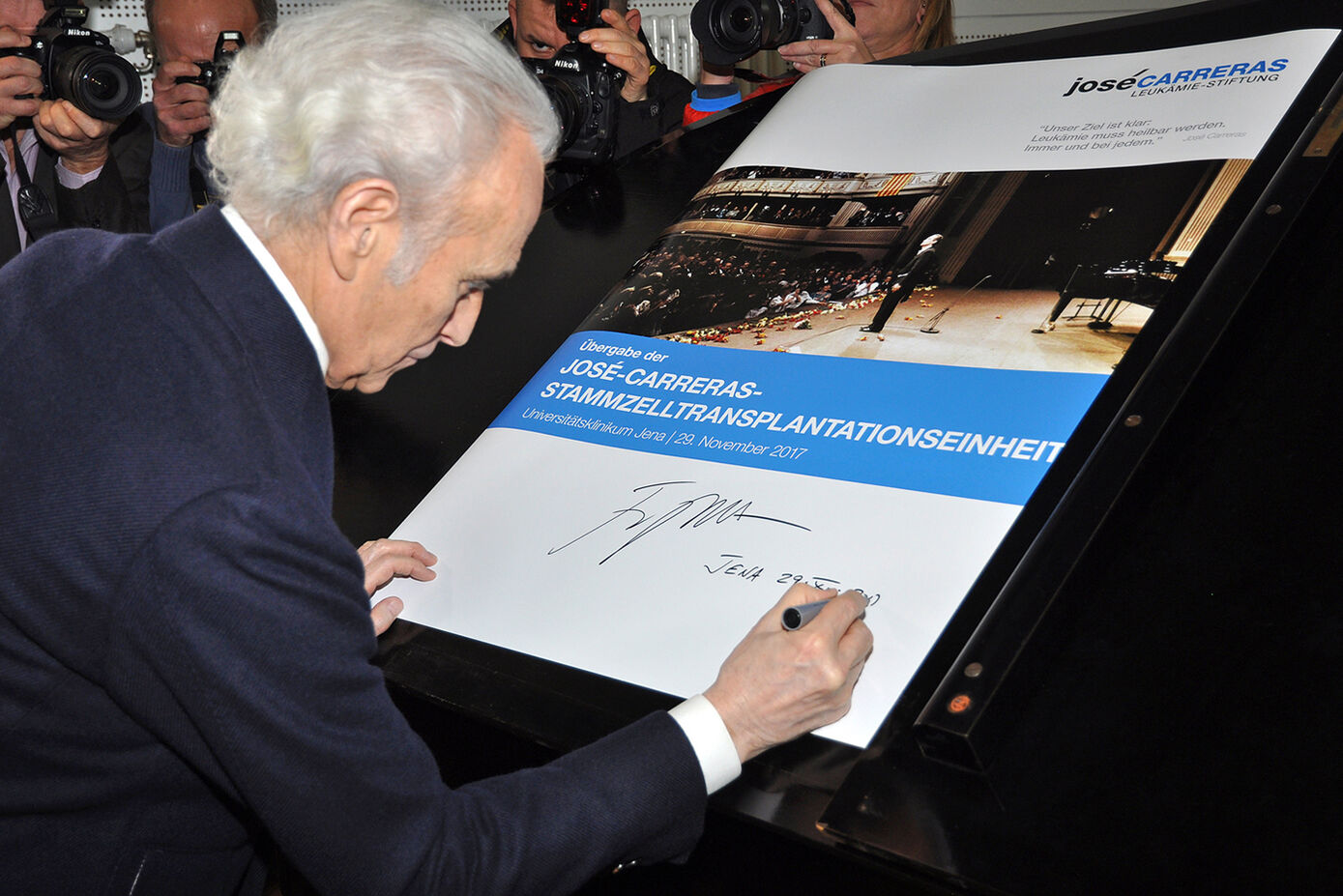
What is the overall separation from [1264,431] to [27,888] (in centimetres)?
102

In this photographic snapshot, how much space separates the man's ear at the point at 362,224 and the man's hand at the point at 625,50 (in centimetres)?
117

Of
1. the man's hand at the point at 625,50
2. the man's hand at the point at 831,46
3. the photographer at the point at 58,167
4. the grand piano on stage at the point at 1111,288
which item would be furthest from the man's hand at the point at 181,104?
the grand piano on stage at the point at 1111,288

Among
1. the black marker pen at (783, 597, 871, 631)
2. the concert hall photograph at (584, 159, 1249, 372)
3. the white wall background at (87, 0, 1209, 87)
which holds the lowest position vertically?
the white wall background at (87, 0, 1209, 87)

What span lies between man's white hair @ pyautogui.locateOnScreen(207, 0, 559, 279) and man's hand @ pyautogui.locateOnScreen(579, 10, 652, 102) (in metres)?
1.11

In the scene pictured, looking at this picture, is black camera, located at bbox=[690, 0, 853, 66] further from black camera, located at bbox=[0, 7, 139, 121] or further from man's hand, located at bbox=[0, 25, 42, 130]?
man's hand, located at bbox=[0, 25, 42, 130]

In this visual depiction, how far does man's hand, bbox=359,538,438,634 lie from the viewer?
107cm

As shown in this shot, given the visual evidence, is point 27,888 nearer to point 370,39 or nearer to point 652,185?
point 370,39

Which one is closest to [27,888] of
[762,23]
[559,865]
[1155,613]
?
[559,865]

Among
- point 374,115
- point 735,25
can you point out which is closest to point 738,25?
point 735,25

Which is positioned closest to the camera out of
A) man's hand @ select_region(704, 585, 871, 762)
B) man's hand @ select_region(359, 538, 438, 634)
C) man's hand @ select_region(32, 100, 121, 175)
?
man's hand @ select_region(704, 585, 871, 762)

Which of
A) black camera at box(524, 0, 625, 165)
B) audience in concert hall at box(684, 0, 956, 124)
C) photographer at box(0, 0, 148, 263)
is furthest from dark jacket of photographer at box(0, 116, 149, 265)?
audience in concert hall at box(684, 0, 956, 124)

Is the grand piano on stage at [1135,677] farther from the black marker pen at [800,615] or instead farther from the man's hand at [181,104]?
the man's hand at [181,104]

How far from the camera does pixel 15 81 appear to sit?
2078mm

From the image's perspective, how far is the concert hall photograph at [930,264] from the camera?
108 centimetres
